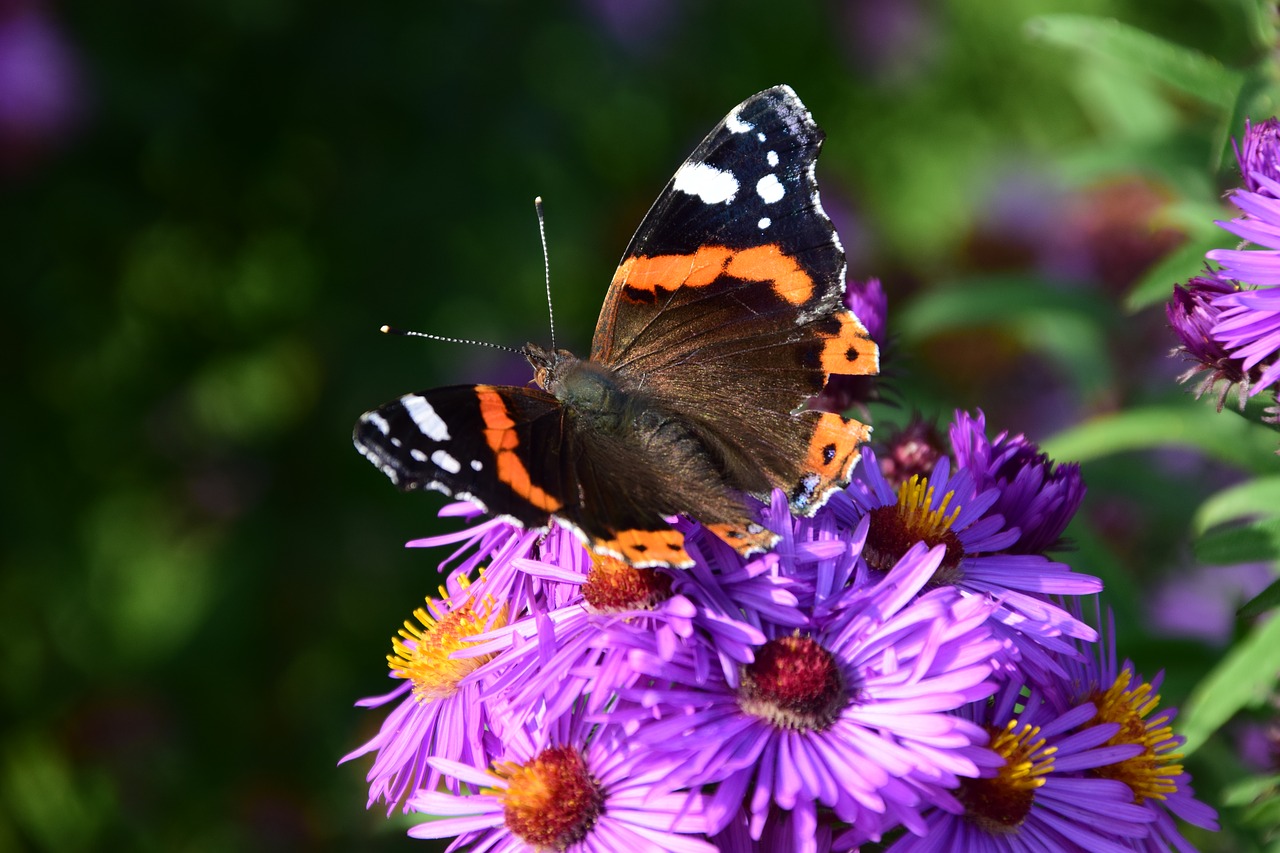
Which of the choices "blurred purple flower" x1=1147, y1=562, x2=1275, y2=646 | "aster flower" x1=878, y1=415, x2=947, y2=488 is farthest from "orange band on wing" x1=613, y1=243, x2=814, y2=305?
"blurred purple flower" x1=1147, y1=562, x2=1275, y2=646

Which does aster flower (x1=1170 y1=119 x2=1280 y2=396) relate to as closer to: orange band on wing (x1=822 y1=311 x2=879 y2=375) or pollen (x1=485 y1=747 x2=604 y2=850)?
orange band on wing (x1=822 y1=311 x2=879 y2=375)

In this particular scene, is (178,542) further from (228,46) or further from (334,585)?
(228,46)

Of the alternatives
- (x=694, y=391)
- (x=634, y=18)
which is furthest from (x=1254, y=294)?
(x=634, y=18)

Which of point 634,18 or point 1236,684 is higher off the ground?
point 634,18

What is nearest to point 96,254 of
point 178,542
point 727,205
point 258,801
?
point 178,542

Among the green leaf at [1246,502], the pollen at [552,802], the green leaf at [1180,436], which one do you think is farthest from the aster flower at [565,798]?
the green leaf at [1180,436]

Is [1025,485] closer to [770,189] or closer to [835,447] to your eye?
[835,447]

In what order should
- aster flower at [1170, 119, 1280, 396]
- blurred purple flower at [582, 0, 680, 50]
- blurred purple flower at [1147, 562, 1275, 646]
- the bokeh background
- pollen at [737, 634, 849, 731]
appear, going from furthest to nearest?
blurred purple flower at [582, 0, 680, 50] < the bokeh background < blurred purple flower at [1147, 562, 1275, 646] < aster flower at [1170, 119, 1280, 396] < pollen at [737, 634, 849, 731]
